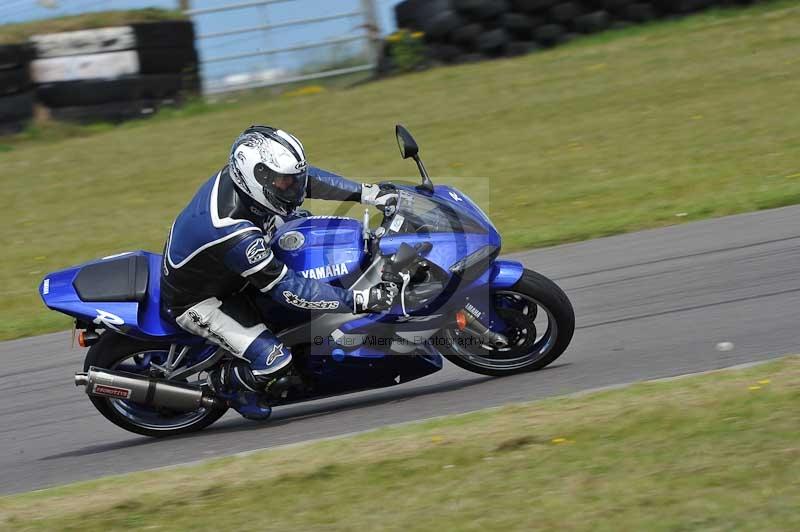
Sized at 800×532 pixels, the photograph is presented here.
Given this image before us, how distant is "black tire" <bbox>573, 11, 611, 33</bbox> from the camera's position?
14.8 metres

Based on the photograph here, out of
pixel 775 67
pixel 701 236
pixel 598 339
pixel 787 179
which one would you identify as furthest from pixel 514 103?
pixel 598 339

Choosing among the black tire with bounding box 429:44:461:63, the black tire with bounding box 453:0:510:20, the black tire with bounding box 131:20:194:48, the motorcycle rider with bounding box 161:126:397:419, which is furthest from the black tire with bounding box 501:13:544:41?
the motorcycle rider with bounding box 161:126:397:419

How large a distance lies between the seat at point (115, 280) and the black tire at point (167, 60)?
8.91 metres

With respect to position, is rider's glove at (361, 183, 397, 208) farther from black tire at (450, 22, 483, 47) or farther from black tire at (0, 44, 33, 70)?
black tire at (0, 44, 33, 70)

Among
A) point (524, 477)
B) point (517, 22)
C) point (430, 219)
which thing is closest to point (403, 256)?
point (430, 219)

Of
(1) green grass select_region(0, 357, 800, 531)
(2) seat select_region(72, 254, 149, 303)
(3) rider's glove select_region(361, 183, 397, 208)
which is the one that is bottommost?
(1) green grass select_region(0, 357, 800, 531)

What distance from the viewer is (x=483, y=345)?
5.78 metres

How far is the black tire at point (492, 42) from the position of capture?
48.0 ft

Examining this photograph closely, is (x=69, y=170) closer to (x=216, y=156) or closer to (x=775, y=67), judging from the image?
(x=216, y=156)

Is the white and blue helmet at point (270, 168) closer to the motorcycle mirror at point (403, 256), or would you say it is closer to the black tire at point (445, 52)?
the motorcycle mirror at point (403, 256)

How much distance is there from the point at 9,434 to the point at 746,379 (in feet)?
13.2

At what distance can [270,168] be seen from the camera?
16.7ft

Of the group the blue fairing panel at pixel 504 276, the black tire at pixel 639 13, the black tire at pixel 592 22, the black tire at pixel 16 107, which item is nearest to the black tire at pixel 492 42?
the black tire at pixel 592 22

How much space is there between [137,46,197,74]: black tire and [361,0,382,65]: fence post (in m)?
2.45
